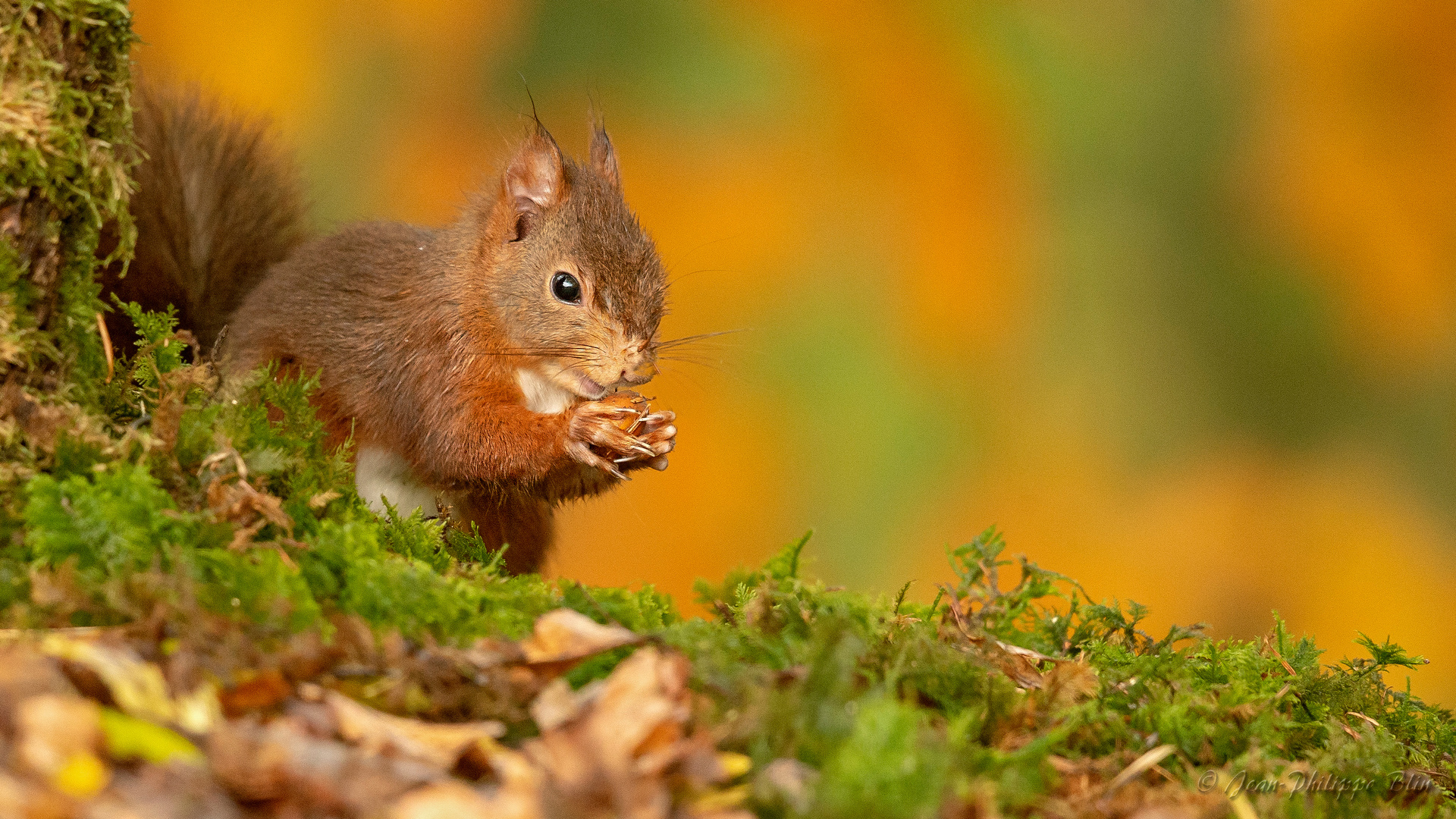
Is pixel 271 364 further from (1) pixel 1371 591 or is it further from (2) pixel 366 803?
(1) pixel 1371 591

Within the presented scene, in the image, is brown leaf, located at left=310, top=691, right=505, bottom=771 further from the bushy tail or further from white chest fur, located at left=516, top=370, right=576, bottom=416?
the bushy tail

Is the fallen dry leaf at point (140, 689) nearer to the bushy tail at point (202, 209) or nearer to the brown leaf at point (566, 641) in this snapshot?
the brown leaf at point (566, 641)

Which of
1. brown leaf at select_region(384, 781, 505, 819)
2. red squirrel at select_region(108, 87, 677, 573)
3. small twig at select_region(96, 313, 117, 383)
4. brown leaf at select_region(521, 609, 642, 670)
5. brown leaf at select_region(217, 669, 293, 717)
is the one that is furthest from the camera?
red squirrel at select_region(108, 87, 677, 573)

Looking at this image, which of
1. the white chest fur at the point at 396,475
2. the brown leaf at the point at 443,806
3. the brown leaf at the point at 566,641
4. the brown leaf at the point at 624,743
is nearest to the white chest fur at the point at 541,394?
the white chest fur at the point at 396,475

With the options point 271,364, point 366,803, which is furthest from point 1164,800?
point 271,364

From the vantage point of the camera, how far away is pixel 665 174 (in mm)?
3623

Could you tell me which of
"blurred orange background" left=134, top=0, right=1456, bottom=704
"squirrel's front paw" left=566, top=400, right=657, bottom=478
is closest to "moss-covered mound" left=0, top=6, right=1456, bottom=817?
"squirrel's front paw" left=566, top=400, right=657, bottom=478

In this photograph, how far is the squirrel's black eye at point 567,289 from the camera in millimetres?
2145

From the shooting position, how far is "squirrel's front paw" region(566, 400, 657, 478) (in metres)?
2.00

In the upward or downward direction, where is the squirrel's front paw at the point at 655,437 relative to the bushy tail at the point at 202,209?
downward

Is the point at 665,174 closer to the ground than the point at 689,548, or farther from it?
farther from it

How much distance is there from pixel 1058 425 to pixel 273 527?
9.86 feet

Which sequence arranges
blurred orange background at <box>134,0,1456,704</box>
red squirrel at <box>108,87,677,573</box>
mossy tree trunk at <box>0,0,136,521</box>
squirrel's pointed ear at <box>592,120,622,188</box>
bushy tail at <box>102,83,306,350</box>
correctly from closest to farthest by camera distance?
mossy tree trunk at <box>0,0,136,521</box>, red squirrel at <box>108,87,677,573</box>, bushy tail at <box>102,83,306,350</box>, squirrel's pointed ear at <box>592,120,622,188</box>, blurred orange background at <box>134,0,1456,704</box>

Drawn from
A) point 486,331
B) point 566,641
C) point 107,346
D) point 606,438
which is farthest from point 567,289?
point 566,641
